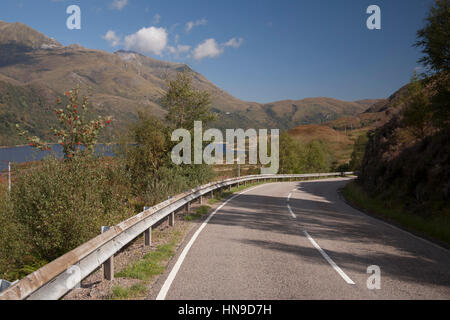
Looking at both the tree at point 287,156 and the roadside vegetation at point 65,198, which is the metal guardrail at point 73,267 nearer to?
the roadside vegetation at point 65,198

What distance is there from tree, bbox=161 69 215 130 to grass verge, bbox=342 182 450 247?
11.9 m

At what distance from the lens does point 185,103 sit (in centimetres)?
2202

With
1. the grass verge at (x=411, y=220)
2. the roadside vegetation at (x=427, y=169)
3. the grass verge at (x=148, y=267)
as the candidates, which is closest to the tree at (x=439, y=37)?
A: the roadside vegetation at (x=427, y=169)

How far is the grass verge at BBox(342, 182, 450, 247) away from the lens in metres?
8.87

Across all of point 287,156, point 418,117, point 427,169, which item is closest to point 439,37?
point 427,169

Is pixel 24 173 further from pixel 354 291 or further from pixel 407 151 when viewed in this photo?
pixel 407 151

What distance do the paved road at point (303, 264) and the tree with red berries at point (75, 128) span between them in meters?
5.54

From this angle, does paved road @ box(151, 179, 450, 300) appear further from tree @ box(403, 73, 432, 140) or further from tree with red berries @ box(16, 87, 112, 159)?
tree @ box(403, 73, 432, 140)

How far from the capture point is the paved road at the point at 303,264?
446cm

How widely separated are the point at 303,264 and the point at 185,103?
17.9 meters

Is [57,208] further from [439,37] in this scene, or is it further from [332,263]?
[439,37]
